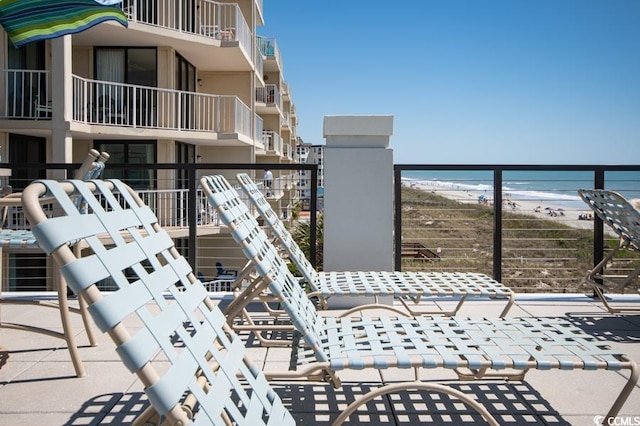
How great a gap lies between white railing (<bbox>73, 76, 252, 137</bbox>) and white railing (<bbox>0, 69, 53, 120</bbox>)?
61cm

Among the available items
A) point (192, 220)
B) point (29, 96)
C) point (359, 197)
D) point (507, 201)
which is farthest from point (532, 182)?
point (29, 96)

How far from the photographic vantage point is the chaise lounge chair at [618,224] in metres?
4.07

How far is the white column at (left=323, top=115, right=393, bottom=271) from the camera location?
4.70 metres

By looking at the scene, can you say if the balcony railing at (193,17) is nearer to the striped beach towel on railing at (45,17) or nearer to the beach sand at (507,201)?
the beach sand at (507,201)

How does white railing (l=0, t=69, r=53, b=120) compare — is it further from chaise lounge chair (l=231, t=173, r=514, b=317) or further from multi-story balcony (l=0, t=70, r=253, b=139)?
chaise lounge chair (l=231, t=173, r=514, b=317)

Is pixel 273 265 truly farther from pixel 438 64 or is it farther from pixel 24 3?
pixel 438 64

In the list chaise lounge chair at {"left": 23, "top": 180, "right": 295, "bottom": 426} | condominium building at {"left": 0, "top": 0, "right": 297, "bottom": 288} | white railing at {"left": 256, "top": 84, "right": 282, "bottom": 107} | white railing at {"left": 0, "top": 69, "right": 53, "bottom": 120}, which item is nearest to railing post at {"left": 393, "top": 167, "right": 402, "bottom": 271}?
chaise lounge chair at {"left": 23, "top": 180, "right": 295, "bottom": 426}

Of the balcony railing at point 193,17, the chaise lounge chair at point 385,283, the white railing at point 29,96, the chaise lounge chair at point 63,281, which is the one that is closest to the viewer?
the chaise lounge chair at point 63,281

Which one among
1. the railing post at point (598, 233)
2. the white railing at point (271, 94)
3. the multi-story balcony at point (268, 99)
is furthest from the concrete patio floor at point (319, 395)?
the white railing at point (271, 94)

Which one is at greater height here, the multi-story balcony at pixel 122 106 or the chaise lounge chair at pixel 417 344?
the multi-story balcony at pixel 122 106

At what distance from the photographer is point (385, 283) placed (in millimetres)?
3629

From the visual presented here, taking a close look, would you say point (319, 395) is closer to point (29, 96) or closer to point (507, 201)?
point (507, 201)

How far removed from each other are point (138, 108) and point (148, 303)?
1424 centimetres

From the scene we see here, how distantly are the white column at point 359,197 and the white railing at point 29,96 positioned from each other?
1003 cm
